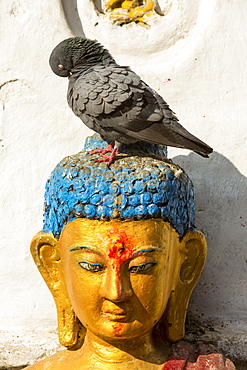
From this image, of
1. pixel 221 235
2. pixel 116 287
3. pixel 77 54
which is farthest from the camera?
pixel 221 235

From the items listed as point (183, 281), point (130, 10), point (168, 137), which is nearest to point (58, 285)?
point (183, 281)

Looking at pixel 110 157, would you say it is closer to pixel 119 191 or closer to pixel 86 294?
pixel 119 191

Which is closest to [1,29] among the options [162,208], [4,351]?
[162,208]

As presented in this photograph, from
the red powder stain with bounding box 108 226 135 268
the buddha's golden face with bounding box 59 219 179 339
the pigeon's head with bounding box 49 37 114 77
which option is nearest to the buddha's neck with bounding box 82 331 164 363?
the buddha's golden face with bounding box 59 219 179 339

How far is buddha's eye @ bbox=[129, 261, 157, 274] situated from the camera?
2.17 m

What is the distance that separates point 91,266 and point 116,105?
0.63m

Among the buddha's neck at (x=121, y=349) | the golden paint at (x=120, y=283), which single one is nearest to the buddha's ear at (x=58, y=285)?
the golden paint at (x=120, y=283)

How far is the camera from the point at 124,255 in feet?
7.03

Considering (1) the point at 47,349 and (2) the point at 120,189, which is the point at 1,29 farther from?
(1) the point at 47,349

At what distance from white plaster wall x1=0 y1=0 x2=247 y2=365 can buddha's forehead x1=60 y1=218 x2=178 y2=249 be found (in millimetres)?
733

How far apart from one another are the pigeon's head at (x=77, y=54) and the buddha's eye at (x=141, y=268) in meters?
0.85

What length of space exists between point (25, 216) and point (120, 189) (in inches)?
35.9

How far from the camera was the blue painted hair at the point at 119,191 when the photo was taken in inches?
84.5

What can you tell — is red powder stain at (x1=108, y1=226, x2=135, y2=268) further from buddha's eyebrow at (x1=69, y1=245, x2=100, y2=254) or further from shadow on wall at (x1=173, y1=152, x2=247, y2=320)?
shadow on wall at (x1=173, y1=152, x2=247, y2=320)
